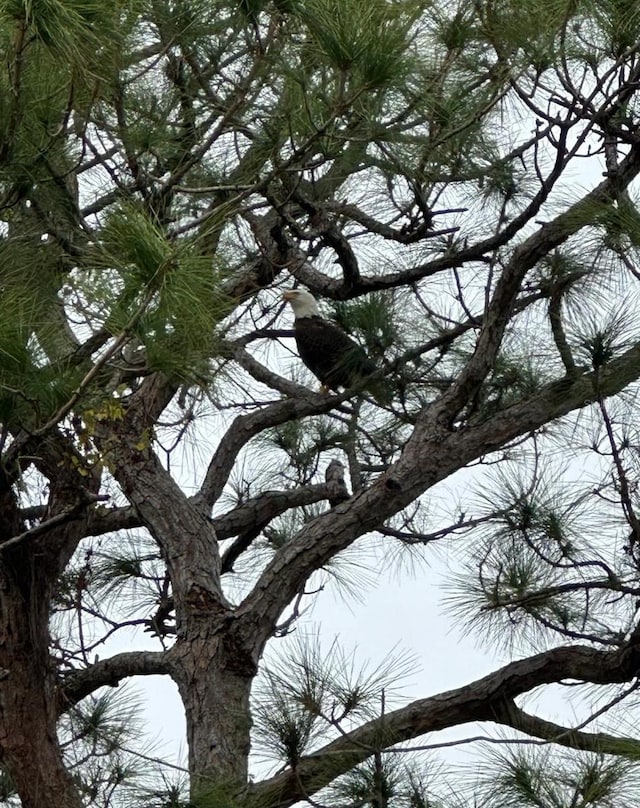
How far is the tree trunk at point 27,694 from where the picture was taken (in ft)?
8.61

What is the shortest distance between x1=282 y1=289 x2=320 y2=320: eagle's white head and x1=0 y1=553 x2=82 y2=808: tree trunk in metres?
1.00

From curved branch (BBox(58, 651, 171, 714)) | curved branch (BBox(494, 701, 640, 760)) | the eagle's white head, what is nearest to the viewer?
curved branch (BBox(494, 701, 640, 760))

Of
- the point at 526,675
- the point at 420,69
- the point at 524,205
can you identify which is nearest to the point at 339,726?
the point at 526,675

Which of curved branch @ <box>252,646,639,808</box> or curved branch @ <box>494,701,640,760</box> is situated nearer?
curved branch @ <box>494,701,640,760</box>

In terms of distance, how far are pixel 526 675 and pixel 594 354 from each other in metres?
0.58

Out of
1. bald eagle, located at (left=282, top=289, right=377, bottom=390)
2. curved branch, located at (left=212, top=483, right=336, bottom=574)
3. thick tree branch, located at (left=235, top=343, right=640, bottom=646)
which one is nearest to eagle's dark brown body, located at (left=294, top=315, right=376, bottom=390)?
bald eagle, located at (left=282, top=289, right=377, bottom=390)

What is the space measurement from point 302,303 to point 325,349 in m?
0.23

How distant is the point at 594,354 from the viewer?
2.50 meters

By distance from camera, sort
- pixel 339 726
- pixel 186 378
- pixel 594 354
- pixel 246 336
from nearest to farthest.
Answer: pixel 186 378 < pixel 339 726 < pixel 594 354 < pixel 246 336

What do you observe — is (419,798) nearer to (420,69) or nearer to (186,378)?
(186,378)

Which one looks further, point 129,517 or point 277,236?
point 129,517

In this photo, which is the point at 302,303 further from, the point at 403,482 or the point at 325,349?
the point at 403,482

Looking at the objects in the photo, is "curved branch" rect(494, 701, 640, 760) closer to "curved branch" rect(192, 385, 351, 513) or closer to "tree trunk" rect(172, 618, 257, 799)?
"tree trunk" rect(172, 618, 257, 799)

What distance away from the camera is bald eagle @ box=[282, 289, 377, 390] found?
121 inches
